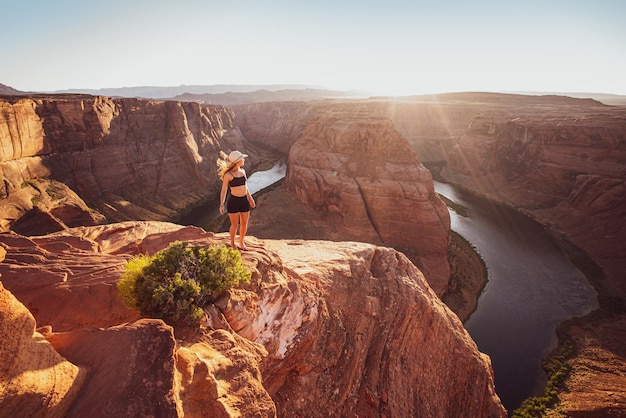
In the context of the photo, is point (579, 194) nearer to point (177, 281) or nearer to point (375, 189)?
point (375, 189)

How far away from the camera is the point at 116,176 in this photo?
2071 inches

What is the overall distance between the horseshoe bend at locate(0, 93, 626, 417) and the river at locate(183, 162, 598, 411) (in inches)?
90.2

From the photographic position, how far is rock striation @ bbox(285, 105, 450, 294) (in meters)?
36.7

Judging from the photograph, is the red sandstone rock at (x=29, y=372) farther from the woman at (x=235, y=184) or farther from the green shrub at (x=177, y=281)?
the woman at (x=235, y=184)

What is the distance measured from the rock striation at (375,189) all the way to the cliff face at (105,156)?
28.8m

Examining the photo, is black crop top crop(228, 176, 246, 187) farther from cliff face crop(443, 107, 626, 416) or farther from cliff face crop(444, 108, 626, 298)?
cliff face crop(444, 108, 626, 298)

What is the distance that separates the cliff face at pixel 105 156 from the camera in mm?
38094

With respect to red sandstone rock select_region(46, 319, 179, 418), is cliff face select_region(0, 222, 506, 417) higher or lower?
lower

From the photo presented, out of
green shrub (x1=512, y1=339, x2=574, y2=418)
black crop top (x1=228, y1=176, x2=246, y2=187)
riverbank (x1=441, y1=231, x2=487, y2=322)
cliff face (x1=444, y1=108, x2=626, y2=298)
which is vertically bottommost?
green shrub (x1=512, y1=339, x2=574, y2=418)

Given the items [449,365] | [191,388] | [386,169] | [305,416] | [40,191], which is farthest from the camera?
[386,169]

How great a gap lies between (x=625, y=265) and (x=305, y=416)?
52145 mm

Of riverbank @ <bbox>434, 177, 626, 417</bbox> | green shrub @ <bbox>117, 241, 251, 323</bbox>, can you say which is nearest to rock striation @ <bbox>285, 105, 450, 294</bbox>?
riverbank @ <bbox>434, 177, 626, 417</bbox>

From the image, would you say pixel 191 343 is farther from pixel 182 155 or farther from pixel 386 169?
pixel 182 155

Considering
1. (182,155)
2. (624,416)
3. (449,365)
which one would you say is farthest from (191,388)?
(182,155)
